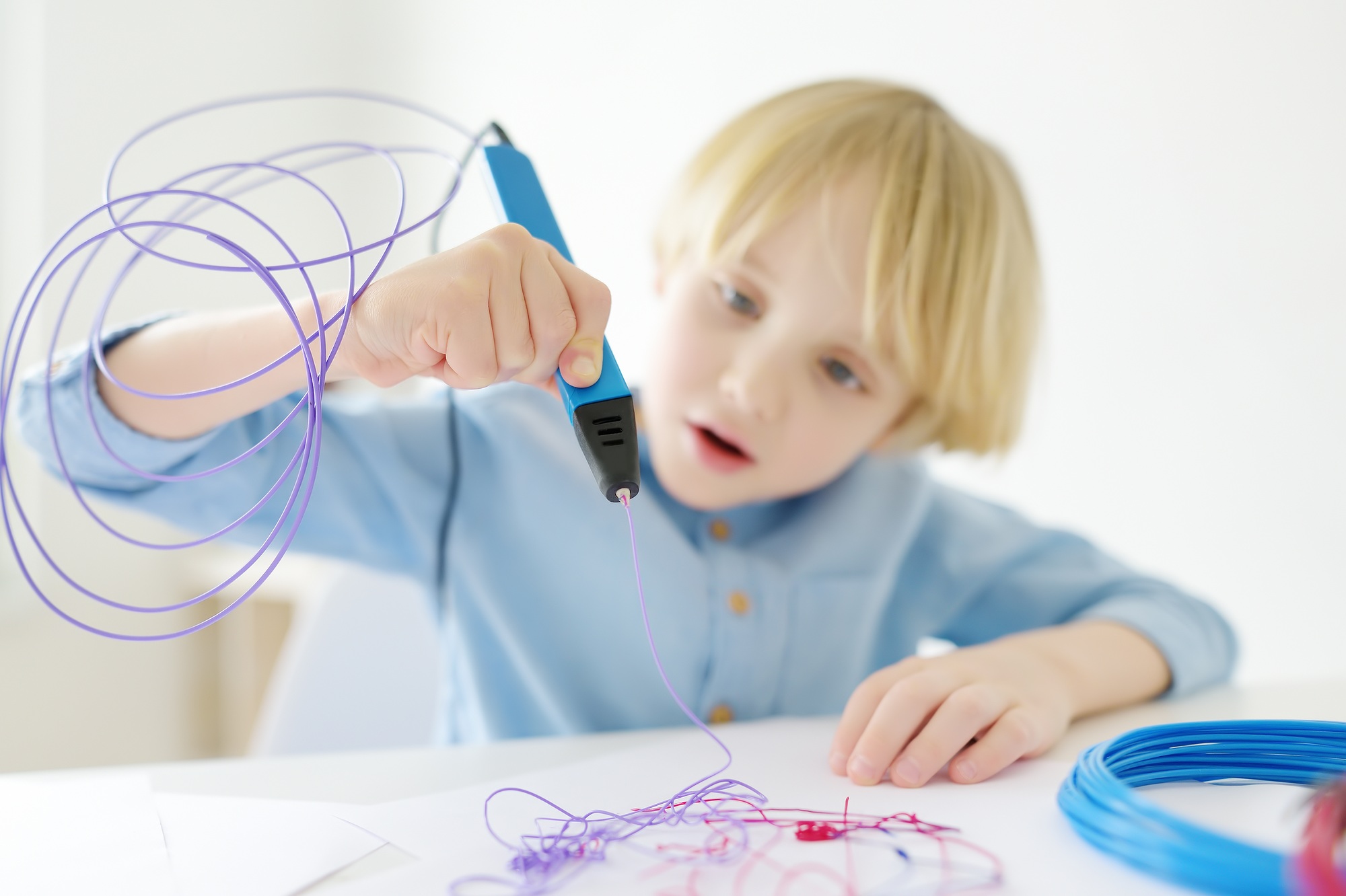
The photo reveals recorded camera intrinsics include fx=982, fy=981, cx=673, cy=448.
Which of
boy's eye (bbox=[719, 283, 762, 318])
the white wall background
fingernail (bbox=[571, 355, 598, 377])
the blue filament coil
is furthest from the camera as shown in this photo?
the white wall background

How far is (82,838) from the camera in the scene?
36 cm

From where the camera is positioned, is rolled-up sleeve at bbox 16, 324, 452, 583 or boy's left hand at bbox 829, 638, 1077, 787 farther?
rolled-up sleeve at bbox 16, 324, 452, 583

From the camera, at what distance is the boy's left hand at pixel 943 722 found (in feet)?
1.43

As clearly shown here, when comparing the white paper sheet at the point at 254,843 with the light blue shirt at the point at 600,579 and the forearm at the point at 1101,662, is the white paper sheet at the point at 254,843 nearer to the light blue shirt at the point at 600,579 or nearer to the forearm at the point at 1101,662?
the light blue shirt at the point at 600,579

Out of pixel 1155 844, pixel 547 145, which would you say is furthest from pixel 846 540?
pixel 547 145

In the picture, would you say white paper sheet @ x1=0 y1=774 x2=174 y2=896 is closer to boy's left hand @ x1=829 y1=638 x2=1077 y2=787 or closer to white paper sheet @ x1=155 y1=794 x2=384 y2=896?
white paper sheet @ x1=155 y1=794 x2=384 y2=896

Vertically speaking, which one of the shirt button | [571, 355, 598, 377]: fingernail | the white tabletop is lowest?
the shirt button

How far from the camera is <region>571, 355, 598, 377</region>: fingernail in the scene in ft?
1.32

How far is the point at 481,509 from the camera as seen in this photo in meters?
0.73

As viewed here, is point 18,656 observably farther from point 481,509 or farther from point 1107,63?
point 1107,63

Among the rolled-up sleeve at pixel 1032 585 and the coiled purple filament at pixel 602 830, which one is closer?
the coiled purple filament at pixel 602 830

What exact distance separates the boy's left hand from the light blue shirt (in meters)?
0.20

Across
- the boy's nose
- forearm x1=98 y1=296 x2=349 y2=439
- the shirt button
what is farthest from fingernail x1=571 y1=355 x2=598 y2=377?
the shirt button

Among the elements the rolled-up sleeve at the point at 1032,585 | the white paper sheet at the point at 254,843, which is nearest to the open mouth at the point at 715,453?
the rolled-up sleeve at the point at 1032,585
